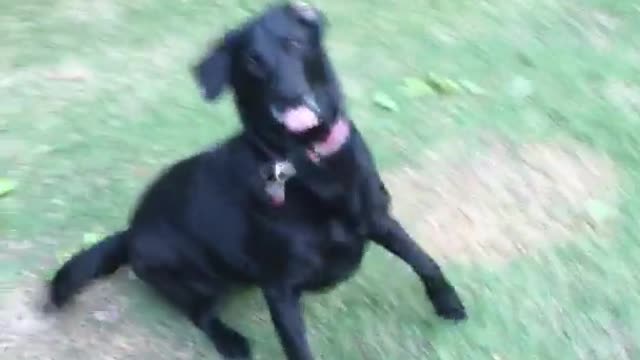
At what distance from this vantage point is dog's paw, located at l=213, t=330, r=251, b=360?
3.02 m

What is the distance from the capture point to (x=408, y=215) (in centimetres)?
341

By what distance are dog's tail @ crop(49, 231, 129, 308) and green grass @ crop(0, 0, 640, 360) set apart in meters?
0.16

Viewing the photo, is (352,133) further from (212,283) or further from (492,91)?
(492,91)

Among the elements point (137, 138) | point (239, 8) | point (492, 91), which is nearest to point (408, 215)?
point (492, 91)

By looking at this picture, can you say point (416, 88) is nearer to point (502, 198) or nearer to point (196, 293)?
point (502, 198)

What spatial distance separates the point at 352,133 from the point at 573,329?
32.9 inches

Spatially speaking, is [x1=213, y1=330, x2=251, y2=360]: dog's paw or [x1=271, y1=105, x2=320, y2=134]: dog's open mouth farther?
[x1=213, y1=330, x2=251, y2=360]: dog's paw

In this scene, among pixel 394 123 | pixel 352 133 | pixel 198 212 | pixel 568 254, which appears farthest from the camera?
pixel 394 123

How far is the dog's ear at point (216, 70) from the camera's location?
2.56 m

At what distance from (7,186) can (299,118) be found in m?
1.45

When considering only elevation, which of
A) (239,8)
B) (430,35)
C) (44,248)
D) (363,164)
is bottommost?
(44,248)

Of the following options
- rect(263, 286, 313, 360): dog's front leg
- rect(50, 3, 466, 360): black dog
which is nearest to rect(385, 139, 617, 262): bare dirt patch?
rect(50, 3, 466, 360): black dog

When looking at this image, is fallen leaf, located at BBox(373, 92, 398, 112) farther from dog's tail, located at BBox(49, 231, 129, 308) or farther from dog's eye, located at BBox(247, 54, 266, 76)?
dog's eye, located at BBox(247, 54, 266, 76)

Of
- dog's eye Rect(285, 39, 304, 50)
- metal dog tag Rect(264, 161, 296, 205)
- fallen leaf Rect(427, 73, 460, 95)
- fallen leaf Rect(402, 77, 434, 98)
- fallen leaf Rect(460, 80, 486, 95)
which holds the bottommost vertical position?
fallen leaf Rect(402, 77, 434, 98)
